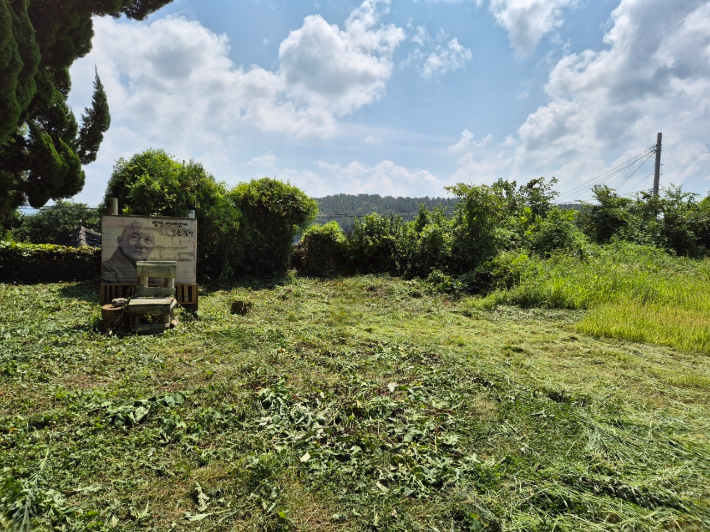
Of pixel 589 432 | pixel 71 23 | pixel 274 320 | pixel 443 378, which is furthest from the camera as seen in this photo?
pixel 71 23

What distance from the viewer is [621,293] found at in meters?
8.25

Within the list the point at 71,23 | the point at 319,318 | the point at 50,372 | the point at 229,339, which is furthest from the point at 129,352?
the point at 71,23

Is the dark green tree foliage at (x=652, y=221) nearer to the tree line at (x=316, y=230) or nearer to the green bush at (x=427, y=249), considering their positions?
the tree line at (x=316, y=230)

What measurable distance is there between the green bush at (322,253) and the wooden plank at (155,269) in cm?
667

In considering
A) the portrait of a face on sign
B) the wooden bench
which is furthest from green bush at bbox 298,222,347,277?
the wooden bench

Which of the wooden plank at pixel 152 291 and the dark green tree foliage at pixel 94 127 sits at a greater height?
the dark green tree foliage at pixel 94 127

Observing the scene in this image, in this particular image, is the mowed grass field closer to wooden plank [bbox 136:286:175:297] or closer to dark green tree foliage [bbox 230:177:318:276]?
wooden plank [bbox 136:286:175:297]

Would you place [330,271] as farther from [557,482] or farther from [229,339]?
[557,482]

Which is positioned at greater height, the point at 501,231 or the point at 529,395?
the point at 501,231

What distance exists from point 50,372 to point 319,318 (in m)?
3.87

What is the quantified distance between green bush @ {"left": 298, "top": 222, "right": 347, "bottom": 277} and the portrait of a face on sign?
5.38 metres

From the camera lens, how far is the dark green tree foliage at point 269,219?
11.5m

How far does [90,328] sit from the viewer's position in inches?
205

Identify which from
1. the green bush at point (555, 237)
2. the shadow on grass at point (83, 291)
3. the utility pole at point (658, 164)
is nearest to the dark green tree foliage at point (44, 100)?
the shadow on grass at point (83, 291)
